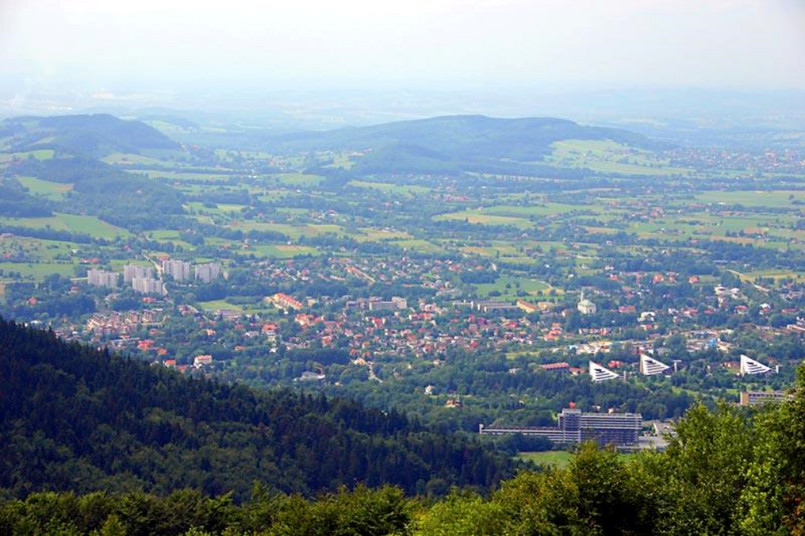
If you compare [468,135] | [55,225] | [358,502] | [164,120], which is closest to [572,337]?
[358,502]

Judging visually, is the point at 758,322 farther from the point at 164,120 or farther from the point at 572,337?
the point at 164,120

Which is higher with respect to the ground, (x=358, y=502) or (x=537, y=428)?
(x=358, y=502)

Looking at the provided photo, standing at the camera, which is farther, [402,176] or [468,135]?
[468,135]

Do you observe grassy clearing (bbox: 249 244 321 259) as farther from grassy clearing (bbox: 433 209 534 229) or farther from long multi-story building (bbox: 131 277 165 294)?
grassy clearing (bbox: 433 209 534 229)

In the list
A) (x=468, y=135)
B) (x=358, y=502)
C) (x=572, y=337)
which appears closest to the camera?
(x=358, y=502)

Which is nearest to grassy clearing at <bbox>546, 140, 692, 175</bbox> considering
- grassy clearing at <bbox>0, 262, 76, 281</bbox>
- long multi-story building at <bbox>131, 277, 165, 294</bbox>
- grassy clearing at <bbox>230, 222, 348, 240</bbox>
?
grassy clearing at <bbox>230, 222, 348, 240</bbox>

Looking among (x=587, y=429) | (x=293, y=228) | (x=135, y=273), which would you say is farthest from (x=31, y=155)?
(x=587, y=429)

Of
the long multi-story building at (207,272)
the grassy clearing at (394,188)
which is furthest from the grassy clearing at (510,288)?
the grassy clearing at (394,188)
